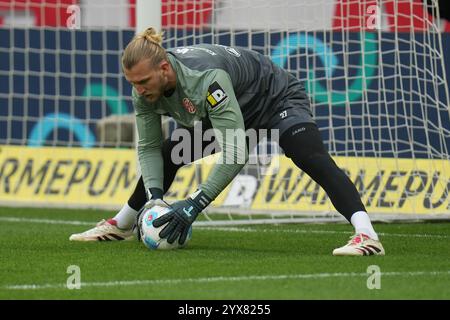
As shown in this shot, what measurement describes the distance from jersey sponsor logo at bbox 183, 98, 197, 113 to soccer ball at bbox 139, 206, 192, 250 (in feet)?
1.92

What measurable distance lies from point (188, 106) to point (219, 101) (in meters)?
0.26

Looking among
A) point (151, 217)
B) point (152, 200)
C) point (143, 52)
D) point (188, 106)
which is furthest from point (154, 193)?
point (143, 52)

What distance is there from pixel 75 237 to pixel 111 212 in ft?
9.58

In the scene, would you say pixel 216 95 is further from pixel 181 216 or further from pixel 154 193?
pixel 154 193

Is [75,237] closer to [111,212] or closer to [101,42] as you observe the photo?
[111,212]

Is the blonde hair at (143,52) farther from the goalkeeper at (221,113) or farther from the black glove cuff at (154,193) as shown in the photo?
the black glove cuff at (154,193)

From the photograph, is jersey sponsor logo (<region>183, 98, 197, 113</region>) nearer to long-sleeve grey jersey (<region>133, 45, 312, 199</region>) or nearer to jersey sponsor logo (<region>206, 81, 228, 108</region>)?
long-sleeve grey jersey (<region>133, 45, 312, 199</region>)

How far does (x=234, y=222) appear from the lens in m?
8.88

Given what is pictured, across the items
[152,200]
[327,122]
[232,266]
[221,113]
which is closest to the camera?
[232,266]

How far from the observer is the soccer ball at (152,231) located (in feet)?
21.7

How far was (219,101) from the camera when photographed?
6293 millimetres

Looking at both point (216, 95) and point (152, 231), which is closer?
point (216, 95)

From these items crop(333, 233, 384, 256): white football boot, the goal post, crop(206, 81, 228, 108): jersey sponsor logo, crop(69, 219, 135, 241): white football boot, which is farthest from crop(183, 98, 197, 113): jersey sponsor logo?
the goal post
